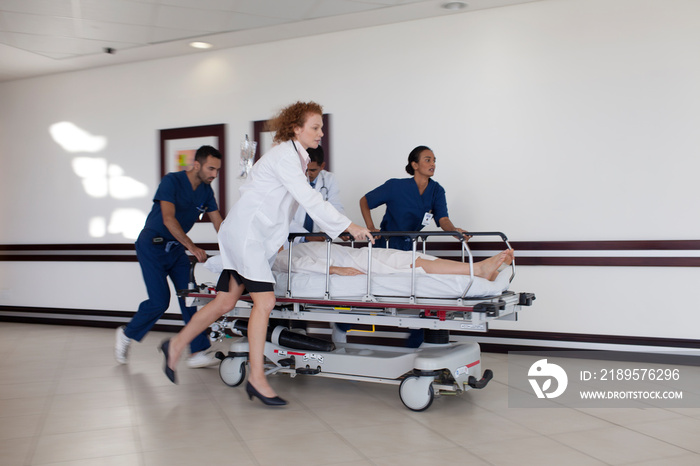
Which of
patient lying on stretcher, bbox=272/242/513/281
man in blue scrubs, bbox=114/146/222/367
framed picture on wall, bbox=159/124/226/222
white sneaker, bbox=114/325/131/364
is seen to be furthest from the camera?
framed picture on wall, bbox=159/124/226/222

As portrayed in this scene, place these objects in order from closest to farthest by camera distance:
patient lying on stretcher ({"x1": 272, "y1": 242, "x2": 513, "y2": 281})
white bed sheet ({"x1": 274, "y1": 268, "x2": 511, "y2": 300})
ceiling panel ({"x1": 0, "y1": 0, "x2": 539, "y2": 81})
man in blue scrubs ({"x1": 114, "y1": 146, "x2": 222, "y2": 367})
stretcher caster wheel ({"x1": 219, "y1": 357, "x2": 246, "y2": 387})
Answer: white bed sheet ({"x1": 274, "y1": 268, "x2": 511, "y2": 300}), patient lying on stretcher ({"x1": 272, "y1": 242, "x2": 513, "y2": 281}), stretcher caster wheel ({"x1": 219, "y1": 357, "x2": 246, "y2": 387}), man in blue scrubs ({"x1": 114, "y1": 146, "x2": 222, "y2": 367}), ceiling panel ({"x1": 0, "y1": 0, "x2": 539, "y2": 81})

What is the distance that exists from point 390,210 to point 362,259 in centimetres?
116

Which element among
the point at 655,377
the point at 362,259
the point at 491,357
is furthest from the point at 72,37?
the point at 655,377

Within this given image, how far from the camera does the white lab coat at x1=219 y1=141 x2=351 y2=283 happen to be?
11.2 ft

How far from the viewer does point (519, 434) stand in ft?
10.0

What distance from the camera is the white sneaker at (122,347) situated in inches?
190

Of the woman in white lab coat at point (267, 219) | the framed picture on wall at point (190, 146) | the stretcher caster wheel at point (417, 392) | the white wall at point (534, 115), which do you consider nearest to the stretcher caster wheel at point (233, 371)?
the woman in white lab coat at point (267, 219)

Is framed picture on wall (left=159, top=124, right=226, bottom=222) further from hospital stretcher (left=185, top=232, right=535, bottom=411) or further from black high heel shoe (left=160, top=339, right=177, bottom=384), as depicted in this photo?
black high heel shoe (left=160, top=339, right=177, bottom=384)

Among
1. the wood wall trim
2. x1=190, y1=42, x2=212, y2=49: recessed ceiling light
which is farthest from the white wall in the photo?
x1=190, y1=42, x2=212, y2=49: recessed ceiling light

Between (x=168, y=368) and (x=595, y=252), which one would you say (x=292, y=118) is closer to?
(x=168, y=368)

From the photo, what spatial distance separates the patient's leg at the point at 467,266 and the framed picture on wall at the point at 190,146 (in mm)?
3256

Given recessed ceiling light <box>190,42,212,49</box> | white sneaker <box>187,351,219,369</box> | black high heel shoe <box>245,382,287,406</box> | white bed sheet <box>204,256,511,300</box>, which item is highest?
recessed ceiling light <box>190,42,212,49</box>

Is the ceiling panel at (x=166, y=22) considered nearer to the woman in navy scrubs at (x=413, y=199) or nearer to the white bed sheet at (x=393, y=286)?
the woman in navy scrubs at (x=413, y=199)

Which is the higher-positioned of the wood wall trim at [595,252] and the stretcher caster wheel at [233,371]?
the wood wall trim at [595,252]
